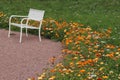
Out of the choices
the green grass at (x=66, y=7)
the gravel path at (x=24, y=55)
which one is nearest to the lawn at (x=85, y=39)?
the green grass at (x=66, y=7)

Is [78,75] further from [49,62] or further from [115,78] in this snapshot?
[49,62]

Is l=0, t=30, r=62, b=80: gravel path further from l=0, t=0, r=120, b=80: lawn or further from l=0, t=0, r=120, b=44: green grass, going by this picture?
l=0, t=0, r=120, b=44: green grass

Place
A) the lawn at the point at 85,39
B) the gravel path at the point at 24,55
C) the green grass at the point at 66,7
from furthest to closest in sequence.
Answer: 1. the green grass at the point at 66,7
2. the gravel path at the point at 24,55
3. the lawn at the point at 85,39

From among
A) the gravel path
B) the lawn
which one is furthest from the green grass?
the gravel path

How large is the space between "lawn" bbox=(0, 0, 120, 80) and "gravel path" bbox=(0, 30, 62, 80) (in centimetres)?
41

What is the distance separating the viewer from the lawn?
6051 mm

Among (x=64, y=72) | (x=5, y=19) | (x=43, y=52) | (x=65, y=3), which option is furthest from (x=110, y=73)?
(x=65, y=3)

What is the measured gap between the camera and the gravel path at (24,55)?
7395mm

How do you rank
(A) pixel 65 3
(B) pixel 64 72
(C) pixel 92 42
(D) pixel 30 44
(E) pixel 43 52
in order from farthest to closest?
(A) pixel 65 3 < (D) pixel 30 44 < (E) pixel 43 52 < (C) pixel 92 42 < (B) pixel 64 72

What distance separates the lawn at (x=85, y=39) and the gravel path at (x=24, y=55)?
41 centimetres

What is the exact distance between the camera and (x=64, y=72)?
6.04 m

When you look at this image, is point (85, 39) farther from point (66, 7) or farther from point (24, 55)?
point (66, 7)

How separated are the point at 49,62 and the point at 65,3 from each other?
40.3ft

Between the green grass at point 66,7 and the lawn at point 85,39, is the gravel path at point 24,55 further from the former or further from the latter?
the green grass at point 66,7
